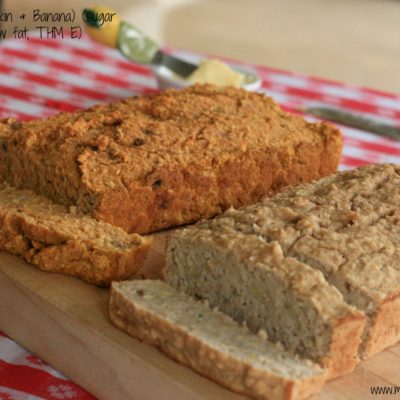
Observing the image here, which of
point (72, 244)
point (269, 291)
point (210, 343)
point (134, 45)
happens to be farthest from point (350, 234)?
point (134, 45)

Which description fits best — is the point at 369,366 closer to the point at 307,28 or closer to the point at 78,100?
the point at 78,100

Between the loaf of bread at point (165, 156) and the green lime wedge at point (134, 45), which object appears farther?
the green lime wedge at point (134, 45)

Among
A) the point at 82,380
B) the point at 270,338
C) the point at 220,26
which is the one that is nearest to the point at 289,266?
the point at 270,338

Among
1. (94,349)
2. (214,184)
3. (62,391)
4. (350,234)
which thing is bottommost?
(62,391)

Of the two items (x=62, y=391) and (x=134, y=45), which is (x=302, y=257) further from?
(x=134, y=45)

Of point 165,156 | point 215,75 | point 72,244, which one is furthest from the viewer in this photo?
point 215,75

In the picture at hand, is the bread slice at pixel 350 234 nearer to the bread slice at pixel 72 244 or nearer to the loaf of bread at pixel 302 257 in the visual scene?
Result: the loaf of bread at pixel 302 257

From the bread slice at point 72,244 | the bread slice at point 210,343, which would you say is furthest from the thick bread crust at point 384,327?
the bread slice at point 72,244
